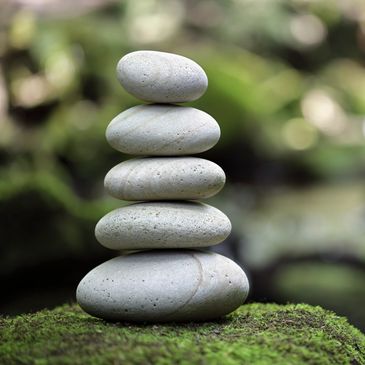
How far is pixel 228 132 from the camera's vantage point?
14148 mm

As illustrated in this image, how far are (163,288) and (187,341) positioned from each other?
45 cm

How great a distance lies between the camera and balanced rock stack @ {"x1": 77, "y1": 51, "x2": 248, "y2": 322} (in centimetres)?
398

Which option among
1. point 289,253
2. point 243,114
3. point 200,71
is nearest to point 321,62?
point 243,114

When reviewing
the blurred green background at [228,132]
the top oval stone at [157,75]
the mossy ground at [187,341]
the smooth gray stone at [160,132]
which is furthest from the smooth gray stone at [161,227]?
the blurred green background at [228,132]

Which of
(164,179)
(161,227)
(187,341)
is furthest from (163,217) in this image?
(187,341)

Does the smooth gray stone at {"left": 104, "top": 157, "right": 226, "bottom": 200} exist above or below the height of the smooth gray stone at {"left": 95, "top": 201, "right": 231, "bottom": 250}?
above

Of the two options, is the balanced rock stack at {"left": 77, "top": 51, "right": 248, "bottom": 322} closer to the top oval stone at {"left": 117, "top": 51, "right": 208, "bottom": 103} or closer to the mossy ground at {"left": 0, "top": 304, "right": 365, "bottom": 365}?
the top oval stone at {"left": 117, "top": 51, "right": 208, "bottom": 103}

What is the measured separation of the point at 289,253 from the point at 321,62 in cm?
876

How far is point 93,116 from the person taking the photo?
14375mm

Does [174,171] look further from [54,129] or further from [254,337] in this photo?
[54,129]

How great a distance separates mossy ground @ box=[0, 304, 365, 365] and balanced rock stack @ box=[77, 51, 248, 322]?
136mm

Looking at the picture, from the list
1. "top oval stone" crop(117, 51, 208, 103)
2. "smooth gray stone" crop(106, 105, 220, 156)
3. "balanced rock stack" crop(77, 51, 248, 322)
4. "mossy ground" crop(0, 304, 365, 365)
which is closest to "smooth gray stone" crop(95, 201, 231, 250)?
"balanced rock stack" crop(77, 51, 248, 322)

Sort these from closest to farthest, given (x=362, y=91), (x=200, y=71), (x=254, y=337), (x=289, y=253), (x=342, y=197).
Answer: (x=254, y=337) → (x=200, y=71) → (x=289, y=253) → (x=342, y=197) → (x=362, y=91)

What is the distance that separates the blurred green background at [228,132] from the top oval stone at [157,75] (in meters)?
4.61
